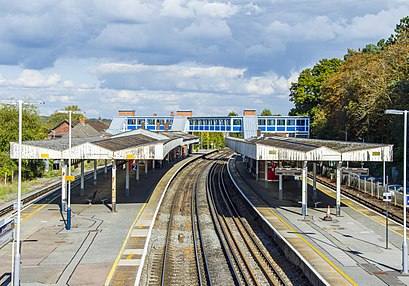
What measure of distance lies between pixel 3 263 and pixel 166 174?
37625 mm

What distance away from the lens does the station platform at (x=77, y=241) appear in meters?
19.1

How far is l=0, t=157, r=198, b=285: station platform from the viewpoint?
1914 centimetres

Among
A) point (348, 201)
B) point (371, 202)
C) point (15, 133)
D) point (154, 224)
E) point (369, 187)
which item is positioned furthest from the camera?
point (15, 133)

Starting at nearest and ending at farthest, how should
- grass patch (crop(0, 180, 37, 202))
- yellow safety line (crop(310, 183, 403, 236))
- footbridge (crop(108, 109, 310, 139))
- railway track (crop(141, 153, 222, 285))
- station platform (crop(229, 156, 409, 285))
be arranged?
station platform (crop(229, 156, 409, 285)) < railway track (crop(141, 153, 222, 285)) < yellow safety line (crop(310, 183, 403, 236)) < grass patch (crop(0, 180, 37, 202)) < footbridge (crop(108, 109, 310, 139))

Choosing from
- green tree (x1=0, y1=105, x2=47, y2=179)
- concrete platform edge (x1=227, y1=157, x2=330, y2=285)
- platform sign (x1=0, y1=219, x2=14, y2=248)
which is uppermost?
green tree (x1=0, y1=105, x2=47, y2=179)

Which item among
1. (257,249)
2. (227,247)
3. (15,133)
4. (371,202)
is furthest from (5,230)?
(15,133)

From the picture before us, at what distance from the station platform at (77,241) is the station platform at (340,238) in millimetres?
7273

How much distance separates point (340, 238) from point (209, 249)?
6158 millimetres

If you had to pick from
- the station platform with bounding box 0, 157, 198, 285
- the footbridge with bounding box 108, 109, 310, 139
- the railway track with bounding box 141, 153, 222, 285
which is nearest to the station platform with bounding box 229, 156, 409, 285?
the railway track with bounding box 141, 153, 222, 285

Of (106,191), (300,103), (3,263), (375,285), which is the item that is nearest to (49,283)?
(3,263)

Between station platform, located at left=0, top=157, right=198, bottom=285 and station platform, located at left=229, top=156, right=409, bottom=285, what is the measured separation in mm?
7273

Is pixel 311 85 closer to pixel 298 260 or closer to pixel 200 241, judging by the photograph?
pixel 200 241

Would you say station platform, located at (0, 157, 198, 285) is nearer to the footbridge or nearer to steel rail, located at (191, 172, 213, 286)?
steel rail, located at (191, 172, 213, 286)

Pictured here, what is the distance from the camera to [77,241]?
81.8 ft
